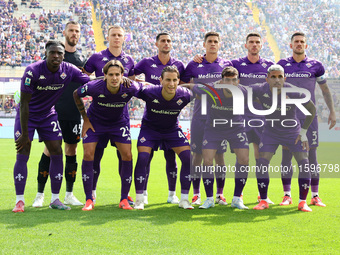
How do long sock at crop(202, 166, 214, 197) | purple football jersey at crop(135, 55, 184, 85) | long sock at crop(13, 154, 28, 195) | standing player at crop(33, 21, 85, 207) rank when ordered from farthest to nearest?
1. purple football jersey at crop(135, 55, 184, 85)
2. standing player at crop(33, 21, 85, 207)
3. long sock at crop(202, 166, 214, 197)
4. long sock at crop(13, 154, 28, 195)

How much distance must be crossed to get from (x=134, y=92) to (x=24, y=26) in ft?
84.4

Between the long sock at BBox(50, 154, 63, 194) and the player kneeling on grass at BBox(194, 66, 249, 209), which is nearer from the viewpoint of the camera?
the long sock at BBox(50, 154, 63, 194)

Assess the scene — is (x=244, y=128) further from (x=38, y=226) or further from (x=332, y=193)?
(x=38, y=226)

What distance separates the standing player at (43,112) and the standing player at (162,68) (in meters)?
1.23

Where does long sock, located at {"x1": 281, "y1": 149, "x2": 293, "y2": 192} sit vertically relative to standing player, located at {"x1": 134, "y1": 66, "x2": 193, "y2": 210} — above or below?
below

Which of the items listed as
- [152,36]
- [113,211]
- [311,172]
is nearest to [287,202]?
[311,172]

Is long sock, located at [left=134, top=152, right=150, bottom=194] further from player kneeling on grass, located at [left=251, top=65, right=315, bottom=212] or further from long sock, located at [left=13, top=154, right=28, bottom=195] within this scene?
player kneeling on grass, located at [left=251, top=65, right=315, bottom=212]

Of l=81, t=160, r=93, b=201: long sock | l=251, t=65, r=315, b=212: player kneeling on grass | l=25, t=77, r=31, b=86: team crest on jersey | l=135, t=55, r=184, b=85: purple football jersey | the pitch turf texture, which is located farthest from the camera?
l=135, t=55, r=184, b=85: purple football jersey

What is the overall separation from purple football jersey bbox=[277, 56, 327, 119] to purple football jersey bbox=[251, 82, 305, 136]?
0.36 meters

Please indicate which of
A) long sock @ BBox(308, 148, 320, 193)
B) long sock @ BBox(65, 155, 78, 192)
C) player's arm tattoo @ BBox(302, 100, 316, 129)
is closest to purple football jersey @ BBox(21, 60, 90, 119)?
long sock @ BBox(65, 155, 78, 192)

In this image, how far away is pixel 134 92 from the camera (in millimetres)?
6270

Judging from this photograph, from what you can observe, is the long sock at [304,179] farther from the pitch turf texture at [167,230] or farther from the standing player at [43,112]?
the standing player at [43,112]

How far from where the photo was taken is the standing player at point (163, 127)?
631 centimetres

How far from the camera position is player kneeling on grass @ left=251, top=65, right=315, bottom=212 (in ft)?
21.0
